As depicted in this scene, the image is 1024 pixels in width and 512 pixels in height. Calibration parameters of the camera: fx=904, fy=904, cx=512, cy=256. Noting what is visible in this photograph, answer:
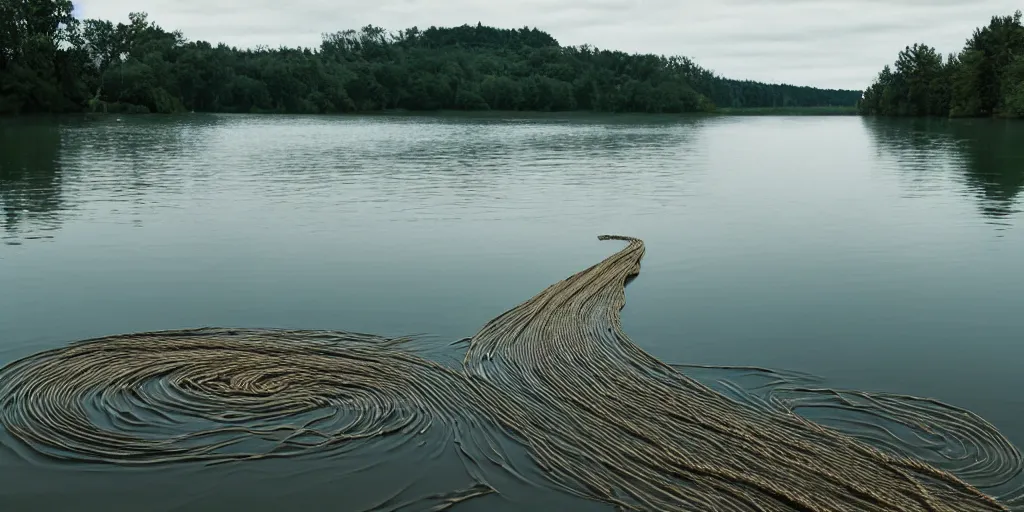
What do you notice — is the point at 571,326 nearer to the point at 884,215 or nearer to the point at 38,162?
the point at 884,215

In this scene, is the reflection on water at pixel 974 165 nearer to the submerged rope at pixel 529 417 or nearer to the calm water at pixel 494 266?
the calm water at pixel 494 266

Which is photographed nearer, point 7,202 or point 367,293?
point 367,293

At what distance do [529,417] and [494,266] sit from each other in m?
4.92

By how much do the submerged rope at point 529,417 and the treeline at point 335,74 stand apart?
202 ft

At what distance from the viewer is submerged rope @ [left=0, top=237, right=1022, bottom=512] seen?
4570mm

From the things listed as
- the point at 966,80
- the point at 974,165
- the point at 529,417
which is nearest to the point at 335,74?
the point at 966,80

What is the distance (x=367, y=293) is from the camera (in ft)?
29.4

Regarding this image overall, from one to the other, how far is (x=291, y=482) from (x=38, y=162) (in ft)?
72.3

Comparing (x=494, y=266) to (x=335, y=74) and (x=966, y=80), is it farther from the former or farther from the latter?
(x=335, y=74)

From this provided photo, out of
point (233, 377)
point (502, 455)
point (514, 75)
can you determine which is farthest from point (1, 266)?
point (514, 75)

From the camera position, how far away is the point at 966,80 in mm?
73875

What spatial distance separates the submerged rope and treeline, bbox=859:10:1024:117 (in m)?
65.7

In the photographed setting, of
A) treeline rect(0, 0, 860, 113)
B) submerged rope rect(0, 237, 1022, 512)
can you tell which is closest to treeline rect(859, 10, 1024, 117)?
treeline rect(0, 0, 860, 113)

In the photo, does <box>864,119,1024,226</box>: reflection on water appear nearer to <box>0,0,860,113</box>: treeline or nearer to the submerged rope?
the submerged rope
